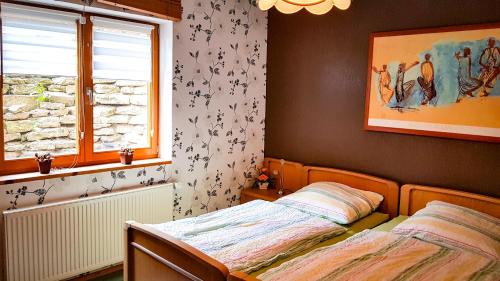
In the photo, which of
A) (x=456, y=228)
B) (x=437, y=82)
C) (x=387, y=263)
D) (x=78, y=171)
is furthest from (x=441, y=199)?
(x=78, y=171)

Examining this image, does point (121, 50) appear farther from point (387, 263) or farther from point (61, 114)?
point (387, 263)

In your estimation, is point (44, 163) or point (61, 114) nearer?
point (44, 163)

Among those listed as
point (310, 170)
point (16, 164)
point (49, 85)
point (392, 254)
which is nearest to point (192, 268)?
point (392, 254)

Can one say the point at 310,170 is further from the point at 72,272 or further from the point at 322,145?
the point at 72,272

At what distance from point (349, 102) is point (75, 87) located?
7.24 ft

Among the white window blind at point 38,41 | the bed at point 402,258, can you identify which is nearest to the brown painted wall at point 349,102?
the bed at point 402,258

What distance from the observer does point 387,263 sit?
7.06ft

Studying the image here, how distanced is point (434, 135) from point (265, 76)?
176 centimetres

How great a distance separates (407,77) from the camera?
3.13m

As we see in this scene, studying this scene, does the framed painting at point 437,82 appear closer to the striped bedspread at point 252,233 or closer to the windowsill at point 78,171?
the striped bedspread at point 252,233

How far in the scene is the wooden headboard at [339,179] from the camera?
10.6 ft

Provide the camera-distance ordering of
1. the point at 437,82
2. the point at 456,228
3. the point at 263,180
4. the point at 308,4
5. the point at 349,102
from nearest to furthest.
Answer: the point at 308,4 < the point at 456,228 < the point at 437,82 < the point at 349,102 < the point at 263,180

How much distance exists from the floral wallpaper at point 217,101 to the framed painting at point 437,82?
1183 millimetres

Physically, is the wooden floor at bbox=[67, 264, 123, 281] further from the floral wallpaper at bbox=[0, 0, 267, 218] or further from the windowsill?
the windowsill
